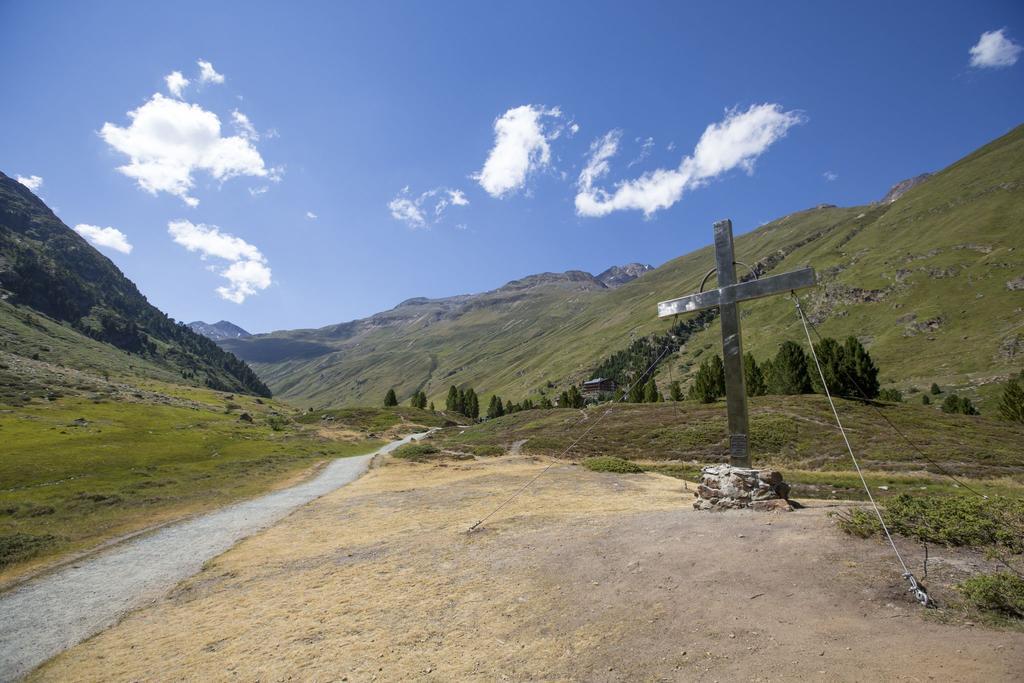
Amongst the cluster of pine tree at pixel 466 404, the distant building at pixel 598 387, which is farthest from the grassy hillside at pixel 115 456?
the distant building at pixel 598 387

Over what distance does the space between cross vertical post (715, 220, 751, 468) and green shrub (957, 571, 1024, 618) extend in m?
7.36

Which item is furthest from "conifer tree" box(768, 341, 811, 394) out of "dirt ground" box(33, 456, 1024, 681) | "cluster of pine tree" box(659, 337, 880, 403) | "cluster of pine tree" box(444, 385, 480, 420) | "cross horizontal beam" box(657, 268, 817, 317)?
"cluster of pine tree" box(444, 385, 480, 420)

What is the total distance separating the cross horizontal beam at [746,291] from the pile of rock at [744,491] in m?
5.34

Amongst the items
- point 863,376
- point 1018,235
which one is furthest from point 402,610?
point 1018,235

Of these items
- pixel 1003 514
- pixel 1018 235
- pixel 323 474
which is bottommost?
pixel 323 474

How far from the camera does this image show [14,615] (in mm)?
12891

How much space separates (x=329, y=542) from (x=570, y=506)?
385 inches

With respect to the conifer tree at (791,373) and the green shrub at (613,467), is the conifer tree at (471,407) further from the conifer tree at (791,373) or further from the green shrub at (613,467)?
the green shrub at (613,467)

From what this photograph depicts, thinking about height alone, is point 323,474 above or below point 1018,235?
below

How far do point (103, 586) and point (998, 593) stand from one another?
22.2 m

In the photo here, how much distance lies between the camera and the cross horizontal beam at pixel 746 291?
13.2 m

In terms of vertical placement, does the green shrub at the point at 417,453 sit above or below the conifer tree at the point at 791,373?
below

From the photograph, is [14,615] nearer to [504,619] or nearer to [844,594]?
[504,619]

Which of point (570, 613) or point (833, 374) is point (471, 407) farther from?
point (570, 613)
